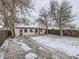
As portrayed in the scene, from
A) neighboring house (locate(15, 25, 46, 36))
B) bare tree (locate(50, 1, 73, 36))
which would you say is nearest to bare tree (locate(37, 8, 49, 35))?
bare tree (locate(50, 1, 73, 36))

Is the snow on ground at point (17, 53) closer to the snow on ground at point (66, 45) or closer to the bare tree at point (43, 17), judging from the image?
the snow on ground at point (66, 45)

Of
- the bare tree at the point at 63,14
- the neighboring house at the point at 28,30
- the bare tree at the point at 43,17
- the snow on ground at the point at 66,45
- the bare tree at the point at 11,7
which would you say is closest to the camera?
the snow on ground at the point at 66,45

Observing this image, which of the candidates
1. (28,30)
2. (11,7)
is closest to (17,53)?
(11,7)

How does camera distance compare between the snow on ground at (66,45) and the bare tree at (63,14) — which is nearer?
the snow on ground at (66,45)

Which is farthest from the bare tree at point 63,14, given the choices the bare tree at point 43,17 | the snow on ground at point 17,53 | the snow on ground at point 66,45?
the snow on ground at point 17,53

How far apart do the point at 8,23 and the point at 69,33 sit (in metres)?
9.68

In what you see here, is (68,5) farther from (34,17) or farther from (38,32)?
(38,32)

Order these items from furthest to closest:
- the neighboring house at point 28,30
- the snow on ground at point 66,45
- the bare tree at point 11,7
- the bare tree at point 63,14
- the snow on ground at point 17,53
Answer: the neighboring house at point 28,30
the bare tree at point 63,14
the bare tree at point 11,7
the snow on ground at point 66,45
the snow on ground at point 17,53

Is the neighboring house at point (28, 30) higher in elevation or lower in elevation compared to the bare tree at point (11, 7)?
lower

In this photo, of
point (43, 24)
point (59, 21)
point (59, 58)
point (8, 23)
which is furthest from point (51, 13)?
point (59, 58)

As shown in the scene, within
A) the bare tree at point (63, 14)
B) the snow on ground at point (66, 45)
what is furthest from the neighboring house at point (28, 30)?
the snow on ground at point (66, 45)

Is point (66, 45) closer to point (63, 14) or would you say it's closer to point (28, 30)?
point (63, 14)

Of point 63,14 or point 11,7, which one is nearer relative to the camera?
point 11,7

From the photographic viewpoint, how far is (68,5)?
74.6 feet
